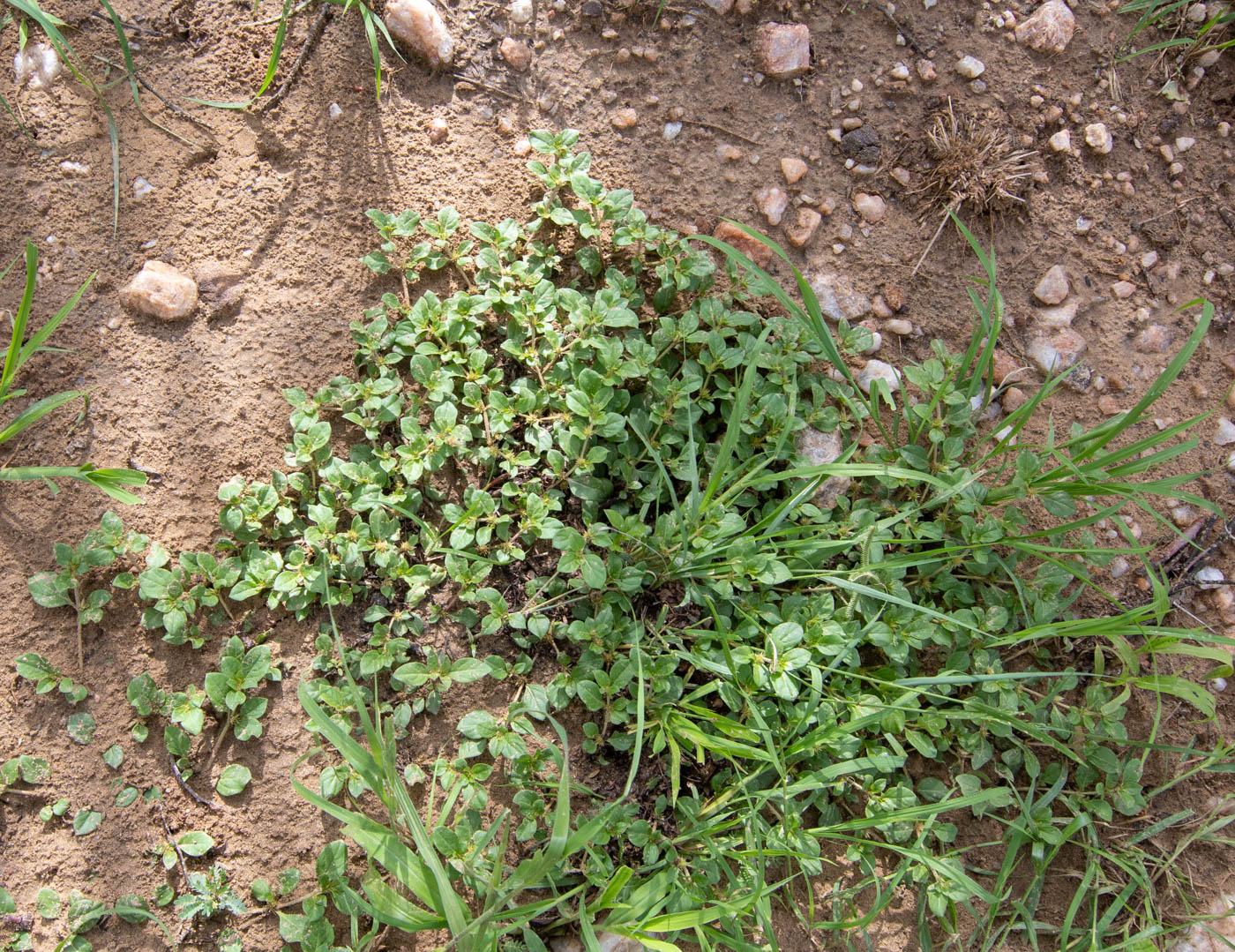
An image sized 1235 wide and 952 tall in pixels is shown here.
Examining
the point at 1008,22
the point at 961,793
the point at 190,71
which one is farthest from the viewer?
the point at 1008,22

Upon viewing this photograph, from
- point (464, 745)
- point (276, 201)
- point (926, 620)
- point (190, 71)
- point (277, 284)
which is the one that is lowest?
point (464, 745)

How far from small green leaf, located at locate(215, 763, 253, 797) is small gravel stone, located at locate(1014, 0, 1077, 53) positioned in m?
2.96

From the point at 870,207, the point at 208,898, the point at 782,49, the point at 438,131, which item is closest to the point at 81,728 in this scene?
the point at 208,898

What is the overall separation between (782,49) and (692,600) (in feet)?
5.31

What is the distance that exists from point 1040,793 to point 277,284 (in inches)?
94.7

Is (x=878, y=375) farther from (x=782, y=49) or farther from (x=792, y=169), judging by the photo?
(x=782, y=49)

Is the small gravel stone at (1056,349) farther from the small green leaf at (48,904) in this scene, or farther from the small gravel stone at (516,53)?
the small green leaf at (48,904)

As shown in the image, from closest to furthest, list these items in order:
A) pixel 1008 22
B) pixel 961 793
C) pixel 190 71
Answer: pixel 961 793, pixel 190 71, pixel 1008 22

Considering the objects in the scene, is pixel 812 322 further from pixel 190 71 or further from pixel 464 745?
pixel 190 71

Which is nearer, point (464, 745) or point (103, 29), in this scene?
point (464, 745)

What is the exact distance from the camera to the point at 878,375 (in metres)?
A: 2.23

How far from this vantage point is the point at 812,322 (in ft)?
6.39

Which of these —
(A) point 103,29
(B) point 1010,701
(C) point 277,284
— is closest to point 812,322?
(B) point 1010,701

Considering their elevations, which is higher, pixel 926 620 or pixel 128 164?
pixel 128 164
